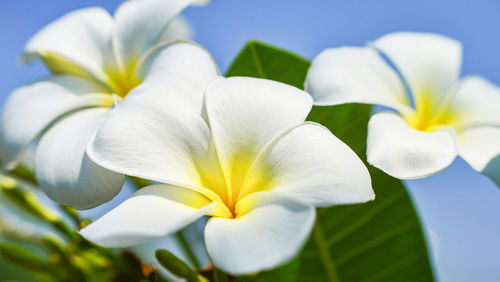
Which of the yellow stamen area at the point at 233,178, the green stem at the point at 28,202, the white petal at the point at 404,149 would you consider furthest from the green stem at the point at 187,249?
the white petal at the point at 404,149

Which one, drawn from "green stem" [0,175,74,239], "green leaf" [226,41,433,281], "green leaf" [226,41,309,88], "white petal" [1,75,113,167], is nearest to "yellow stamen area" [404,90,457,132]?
"green leaf" [226,41,433,281]

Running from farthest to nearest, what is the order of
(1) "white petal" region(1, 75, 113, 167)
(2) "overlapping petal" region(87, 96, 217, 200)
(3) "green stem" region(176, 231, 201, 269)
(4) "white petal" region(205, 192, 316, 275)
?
(3) "green stem" region(176, 231, 201, 269), (1) "white petal" region(1, 75, 113, 167), (2) "overlapping petal" region(87, 96, 217, 200), (4) "white petal" region(205, 192, 316, 275)

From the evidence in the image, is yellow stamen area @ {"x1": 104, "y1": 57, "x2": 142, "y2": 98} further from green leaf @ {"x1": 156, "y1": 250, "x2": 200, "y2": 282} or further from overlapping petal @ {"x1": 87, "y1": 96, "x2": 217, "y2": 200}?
green leaf @ {"x1": 156, "y1": 250, "x2": 200, "y2": 282}

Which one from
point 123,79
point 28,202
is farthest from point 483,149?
point 28,202

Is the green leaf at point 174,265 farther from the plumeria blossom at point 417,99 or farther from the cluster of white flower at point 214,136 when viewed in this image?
the plumeria blossom at point 417,99

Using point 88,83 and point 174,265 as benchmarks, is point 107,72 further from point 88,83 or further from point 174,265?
point 174,265

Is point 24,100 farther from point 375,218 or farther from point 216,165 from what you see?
point 375,218

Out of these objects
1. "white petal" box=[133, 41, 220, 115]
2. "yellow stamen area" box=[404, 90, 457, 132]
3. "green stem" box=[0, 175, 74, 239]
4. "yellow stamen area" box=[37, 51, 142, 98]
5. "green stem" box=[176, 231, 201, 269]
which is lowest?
"green stem" box=[176, 231, 201, 269]

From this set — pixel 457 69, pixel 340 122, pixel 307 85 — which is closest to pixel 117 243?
pixel 307 85
